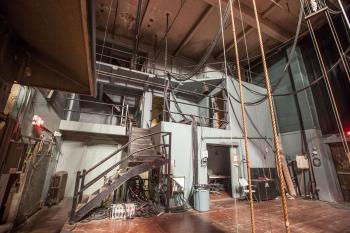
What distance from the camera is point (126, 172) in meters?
4.34

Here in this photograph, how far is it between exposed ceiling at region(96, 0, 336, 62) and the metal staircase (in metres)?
4.96

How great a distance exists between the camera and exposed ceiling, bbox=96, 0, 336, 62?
7055 millimetres

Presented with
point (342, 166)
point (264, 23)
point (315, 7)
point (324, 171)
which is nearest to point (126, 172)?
point (315, 7)

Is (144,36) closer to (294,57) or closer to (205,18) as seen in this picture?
(205,18)

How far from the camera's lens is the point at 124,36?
897 centimetres

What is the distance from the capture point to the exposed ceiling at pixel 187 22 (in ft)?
23.1

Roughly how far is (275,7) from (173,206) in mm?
8292

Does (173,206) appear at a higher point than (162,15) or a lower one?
lower

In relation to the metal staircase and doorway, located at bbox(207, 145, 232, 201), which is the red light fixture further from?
doorway, located at bbox(207, 145, 232, 201)

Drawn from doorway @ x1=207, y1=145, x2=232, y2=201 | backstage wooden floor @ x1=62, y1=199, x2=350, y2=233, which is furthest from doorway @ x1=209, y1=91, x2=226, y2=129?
backstage wooden floor @ x1=62, y1=199, x2=350, y2=233

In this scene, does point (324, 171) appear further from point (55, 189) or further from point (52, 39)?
point (55, 189)

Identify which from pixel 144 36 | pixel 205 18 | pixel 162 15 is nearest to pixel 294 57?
pixel 205 18

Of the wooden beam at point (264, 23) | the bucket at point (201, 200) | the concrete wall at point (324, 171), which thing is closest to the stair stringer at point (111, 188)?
the bucket at point (201, 200)

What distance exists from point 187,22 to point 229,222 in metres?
7.95
